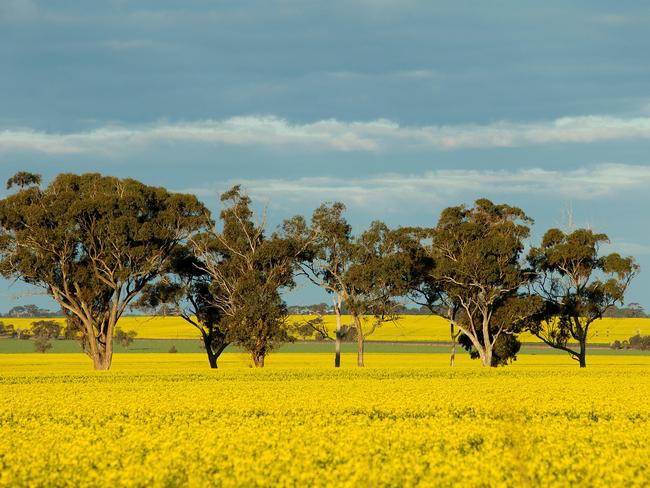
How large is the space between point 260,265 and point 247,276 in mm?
3091

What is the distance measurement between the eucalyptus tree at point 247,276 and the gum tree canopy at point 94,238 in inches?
118

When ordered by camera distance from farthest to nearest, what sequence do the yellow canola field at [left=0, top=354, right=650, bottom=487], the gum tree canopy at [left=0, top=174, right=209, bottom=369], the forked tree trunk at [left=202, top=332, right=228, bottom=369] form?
the forked tree trunk at [left=202, top=332, right=228, bottom=369] < the gum tree canopy at [left=0, top=174, right=209, bottom=369] < the yellow canola field at [left=0, top=354, right=650, bottom=487]

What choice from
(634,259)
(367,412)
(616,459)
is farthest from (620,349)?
(616,459)

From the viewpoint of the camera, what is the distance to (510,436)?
20438 millimetres

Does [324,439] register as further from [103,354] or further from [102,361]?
[103,354]

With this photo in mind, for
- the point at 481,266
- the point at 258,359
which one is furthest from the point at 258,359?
the point at 481,266

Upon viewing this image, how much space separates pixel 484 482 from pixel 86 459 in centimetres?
792

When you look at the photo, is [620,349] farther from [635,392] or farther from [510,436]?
[510,436]

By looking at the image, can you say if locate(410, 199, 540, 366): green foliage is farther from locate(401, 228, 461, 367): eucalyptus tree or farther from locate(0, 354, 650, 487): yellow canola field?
locate(0, 354, 650, 487): yellow canola field

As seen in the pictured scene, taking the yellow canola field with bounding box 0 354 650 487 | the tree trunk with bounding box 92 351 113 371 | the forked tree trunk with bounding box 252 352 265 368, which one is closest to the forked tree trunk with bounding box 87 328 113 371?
the tree trunk with bounding box 92 351 113 371

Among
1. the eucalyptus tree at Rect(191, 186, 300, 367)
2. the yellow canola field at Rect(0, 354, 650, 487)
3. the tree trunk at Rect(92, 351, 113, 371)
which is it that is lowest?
the tree trunk at Rect(92, 351, 113, 371)

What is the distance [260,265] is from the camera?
7969 cm

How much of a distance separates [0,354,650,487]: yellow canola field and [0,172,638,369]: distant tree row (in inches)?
1524

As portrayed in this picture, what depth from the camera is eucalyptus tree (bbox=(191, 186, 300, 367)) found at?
250 ft
